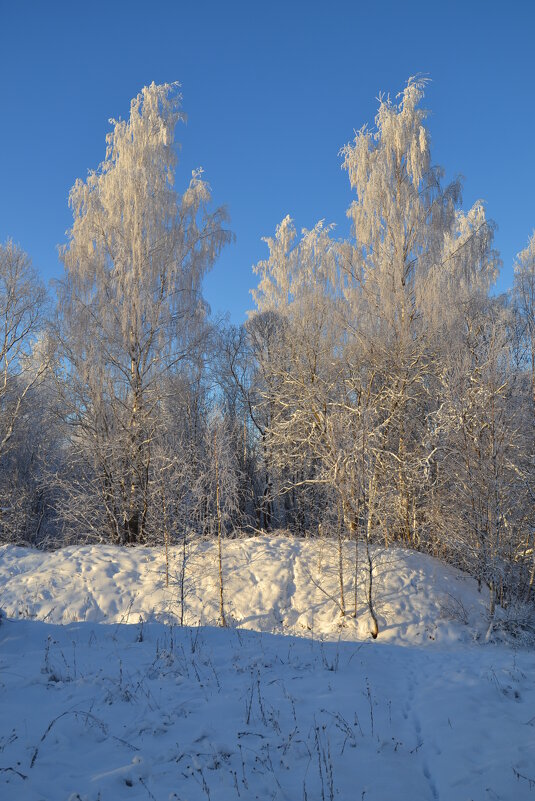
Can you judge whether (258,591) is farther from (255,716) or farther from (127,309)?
(127,309)

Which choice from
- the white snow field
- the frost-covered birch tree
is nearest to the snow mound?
the white snow field

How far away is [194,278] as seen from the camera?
18.1 metres

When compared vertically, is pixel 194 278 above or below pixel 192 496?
above

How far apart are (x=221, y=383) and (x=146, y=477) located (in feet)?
27.7

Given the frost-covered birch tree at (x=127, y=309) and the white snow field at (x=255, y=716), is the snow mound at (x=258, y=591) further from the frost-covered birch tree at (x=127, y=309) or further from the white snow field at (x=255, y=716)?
the frost-covered birch tree at (x=127, y=309)

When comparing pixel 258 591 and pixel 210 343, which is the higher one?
pixel 210 343

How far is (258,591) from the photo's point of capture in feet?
40.7

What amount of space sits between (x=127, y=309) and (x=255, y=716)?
14074mm

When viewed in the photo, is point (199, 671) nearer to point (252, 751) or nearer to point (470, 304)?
point (252, 751)

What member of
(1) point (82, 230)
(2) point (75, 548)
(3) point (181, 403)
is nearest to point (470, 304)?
(3) point (181, 403)

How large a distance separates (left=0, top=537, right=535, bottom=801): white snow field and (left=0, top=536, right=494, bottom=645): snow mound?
0.90 m

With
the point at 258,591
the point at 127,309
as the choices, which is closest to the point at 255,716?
the point at 258,591

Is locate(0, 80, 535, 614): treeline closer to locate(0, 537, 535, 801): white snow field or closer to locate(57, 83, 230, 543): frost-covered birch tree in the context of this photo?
locate(57, 83, 230, 543): frost-covered birch tree

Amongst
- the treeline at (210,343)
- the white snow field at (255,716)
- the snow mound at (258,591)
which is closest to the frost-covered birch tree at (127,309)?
the treeline at (210,343)
